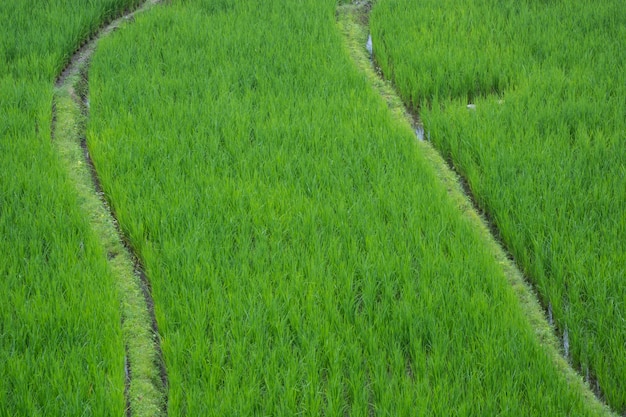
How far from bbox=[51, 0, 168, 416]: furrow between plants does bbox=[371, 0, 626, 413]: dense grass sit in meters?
1.42

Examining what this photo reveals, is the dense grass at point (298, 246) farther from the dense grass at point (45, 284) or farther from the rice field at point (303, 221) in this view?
the dense grass at point (45, 284)

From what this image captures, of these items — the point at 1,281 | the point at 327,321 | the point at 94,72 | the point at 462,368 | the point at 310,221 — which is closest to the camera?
the point at 462,368

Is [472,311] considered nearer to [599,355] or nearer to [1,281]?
[599,355]

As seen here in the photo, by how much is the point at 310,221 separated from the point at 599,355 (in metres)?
1.23

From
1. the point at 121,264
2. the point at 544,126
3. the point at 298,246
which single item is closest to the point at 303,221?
the point at 298,246

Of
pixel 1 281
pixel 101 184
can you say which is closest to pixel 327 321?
pixel 1 281

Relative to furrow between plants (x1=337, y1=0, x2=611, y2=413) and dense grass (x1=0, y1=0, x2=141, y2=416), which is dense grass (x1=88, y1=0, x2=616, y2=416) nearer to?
furrow between plants (x1=337, y1=0, x2=611, y2=413)

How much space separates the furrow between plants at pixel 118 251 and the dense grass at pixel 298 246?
77mm

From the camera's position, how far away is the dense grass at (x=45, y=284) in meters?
2.37

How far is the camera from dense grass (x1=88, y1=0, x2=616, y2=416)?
2414 millimetres

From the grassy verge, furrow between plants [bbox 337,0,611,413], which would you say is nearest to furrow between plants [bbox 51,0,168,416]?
the grassy verge

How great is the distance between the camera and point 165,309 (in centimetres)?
277

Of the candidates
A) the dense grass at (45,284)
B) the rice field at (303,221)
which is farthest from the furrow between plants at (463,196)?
the dense grass at (45,284)

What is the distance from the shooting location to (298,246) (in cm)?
304
